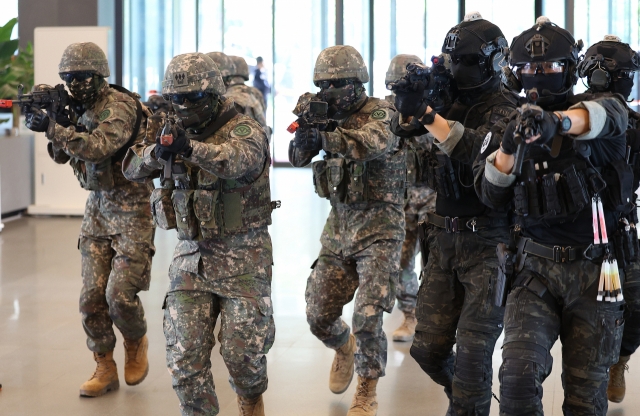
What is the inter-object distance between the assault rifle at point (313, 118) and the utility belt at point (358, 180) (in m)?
0.45

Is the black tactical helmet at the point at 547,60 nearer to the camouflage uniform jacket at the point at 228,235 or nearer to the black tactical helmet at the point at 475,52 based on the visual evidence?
the black tactical helmet at the point at 475,52

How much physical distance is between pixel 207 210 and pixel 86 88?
1.59 meters

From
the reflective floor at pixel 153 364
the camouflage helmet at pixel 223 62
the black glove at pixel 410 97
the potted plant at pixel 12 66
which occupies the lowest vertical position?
the reflective floor at pixel 153 364

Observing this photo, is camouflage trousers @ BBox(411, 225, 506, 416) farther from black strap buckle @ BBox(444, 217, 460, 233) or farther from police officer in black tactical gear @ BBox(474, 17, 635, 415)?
police officer in black tactical gear @ BBox(474, 17, 635, 415)

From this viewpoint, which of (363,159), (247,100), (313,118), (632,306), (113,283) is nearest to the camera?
(632,306)

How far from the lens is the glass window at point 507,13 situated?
1569cm

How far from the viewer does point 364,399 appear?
174 inches

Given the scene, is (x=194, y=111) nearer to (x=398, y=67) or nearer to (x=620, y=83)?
(x=620, y=83)

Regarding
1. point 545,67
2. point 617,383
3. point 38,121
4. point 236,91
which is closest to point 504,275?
point 545,67

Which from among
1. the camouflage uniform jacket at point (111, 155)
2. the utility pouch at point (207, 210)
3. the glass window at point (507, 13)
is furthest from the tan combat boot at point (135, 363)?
the glass window at point (507, 13)

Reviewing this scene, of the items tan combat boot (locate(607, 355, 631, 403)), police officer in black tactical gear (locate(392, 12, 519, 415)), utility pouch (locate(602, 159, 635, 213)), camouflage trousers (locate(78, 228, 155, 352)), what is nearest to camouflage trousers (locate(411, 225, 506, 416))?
police officer in black tactical gear (locate(392, 12, 519, 415))

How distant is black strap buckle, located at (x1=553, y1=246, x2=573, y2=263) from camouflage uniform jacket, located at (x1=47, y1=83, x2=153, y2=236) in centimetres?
251

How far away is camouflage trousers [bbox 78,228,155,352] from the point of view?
Result: 4.67 meters

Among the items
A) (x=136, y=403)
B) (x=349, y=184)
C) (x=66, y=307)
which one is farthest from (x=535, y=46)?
(x=66, y=307)
